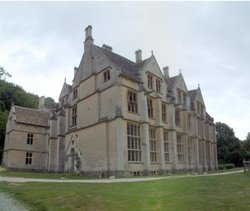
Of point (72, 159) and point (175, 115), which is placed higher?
point (175, 115)

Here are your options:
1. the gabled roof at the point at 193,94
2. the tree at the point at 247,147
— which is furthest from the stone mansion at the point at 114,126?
the tree at the point at 247,147

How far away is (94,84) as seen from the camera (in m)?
32.6

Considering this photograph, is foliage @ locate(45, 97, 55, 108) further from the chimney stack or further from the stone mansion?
the chimney stack

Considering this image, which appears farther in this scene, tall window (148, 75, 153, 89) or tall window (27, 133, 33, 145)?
tall window (27, 133, 33, 145)

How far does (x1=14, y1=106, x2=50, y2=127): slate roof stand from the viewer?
4334 centimetres

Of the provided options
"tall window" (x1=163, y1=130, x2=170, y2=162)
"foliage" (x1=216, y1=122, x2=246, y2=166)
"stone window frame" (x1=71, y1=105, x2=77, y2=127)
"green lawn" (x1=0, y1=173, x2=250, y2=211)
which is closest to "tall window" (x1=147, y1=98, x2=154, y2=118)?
"tall window" (x1=163, y1=130, x2=170, y2=162)

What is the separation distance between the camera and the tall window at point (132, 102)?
99.0 ft

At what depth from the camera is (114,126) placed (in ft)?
92.8

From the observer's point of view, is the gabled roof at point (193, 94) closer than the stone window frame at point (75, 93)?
No

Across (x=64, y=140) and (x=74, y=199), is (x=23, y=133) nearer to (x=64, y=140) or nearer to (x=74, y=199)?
(x=64, y=140)

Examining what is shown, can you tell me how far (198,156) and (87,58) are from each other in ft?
67.6

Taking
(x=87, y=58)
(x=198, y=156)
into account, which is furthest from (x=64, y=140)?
(x=198, y=156)

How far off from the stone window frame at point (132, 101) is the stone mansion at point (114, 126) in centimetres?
10

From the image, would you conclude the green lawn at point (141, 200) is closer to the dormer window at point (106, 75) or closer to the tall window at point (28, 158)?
the dormer window at point (106, 75)
